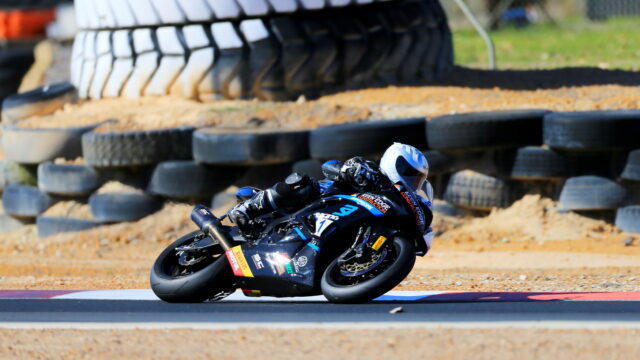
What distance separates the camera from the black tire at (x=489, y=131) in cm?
950

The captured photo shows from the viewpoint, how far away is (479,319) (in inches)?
221

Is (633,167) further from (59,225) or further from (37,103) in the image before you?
(37,103)

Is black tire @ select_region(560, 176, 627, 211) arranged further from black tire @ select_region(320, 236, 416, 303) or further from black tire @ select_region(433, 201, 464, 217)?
black tire @ select_region(320, 236, 416, 303)

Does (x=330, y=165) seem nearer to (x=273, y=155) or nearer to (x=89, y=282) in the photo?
(x=89, y=282)

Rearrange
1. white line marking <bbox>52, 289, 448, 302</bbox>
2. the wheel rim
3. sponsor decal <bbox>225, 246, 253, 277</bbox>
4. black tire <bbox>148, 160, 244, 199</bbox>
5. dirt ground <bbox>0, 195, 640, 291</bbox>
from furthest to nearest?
black tire <bbox>148, 160, 244, 199</bbox> < dirt ground <bbox>0, 195, 640, 291</bbox> < white line marking <bbox>52, 289, 448, 302</bbox> < sponsor decal <bbox>225, 246, 253, 277</bbox> < the wheel rim

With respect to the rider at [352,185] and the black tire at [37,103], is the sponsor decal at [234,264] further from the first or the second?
the black tire at [37,103]

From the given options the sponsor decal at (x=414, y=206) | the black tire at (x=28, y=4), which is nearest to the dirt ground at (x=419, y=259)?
the sponsor decal at (x=414, y=206)

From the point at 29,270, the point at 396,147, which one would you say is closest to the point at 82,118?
the point at 29,270

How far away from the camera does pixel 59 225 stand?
10.8 metres

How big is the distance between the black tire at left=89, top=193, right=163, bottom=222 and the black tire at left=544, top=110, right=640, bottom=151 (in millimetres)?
3545

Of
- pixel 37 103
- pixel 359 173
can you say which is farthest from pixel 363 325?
pixel 37 103

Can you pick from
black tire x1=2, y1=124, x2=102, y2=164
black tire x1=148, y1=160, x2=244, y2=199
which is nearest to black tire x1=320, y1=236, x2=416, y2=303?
black tire x1=148, y1=160, x2=244, y2=199

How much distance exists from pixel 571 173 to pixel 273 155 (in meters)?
2.48

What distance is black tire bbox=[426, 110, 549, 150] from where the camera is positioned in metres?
9.50
